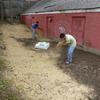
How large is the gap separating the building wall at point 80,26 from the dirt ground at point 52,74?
2.70ft

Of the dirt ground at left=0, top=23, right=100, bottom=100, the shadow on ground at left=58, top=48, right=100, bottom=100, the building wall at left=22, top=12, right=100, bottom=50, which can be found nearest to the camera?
the dirt ground at left=0, top=23, right=100, bottom=100

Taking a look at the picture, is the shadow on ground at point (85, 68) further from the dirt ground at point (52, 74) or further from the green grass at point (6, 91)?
the green grass at point (6, 91)

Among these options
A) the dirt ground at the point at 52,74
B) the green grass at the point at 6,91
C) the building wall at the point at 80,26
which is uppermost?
the building wall at the point at 80,26

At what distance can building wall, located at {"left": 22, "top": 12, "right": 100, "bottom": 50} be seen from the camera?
1302 centimetres

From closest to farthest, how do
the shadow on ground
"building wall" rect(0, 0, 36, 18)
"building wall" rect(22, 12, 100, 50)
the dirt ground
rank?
the dirt ground < the shadow on ground < "building wall" rect(22, 12, 100, 50) < "building wall" rect(0, 0, 36, 18)

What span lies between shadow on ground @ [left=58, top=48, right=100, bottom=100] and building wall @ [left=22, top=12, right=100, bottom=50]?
2.74 feet

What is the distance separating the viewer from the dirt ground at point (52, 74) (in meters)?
9.11

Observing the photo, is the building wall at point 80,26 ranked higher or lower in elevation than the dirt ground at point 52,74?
higher

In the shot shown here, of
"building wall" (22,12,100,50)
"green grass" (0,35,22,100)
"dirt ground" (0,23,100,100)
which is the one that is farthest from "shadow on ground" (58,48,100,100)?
"green grass" (0,35,22,100)

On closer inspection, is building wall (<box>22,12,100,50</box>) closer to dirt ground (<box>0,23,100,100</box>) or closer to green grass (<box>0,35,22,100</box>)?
dirt ground (<box>0,23,100,100</box>)

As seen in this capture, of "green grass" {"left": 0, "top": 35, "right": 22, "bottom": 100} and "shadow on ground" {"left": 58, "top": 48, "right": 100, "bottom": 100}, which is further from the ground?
"green grass" {"left": 0, "top": 35, "right": 22, "bottom": 100}

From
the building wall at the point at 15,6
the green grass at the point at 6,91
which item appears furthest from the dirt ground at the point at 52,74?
the building wall at the point at 15,6

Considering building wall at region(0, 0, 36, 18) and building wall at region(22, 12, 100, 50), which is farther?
building wall at region(0, 0, 36, 18)

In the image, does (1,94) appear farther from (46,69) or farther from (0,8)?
(0,8)
